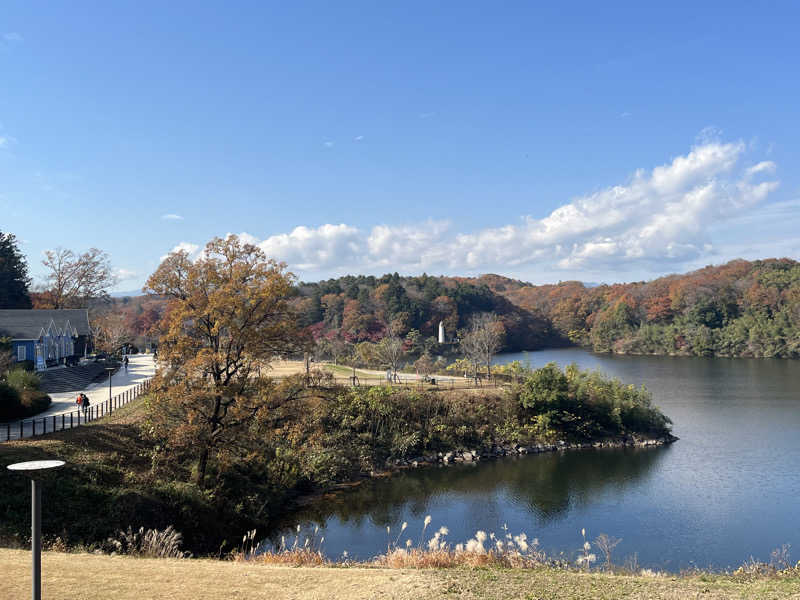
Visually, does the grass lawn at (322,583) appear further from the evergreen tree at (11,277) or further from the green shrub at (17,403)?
the evergreen tree at (11,277)

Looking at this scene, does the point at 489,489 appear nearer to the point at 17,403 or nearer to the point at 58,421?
the point at 58,421

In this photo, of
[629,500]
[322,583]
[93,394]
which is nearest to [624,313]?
[629,500]

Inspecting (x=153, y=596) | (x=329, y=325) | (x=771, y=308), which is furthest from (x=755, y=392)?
(x=153, y=596)

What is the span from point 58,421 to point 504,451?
66.0ft

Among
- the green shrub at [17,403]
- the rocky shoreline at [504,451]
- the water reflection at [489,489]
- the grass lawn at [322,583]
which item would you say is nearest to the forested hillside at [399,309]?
the rocky shoreline at [504,451]

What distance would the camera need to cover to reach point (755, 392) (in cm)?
4288

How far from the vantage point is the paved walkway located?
20844mm

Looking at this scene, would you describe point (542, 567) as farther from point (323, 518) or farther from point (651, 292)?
point (651, 292)

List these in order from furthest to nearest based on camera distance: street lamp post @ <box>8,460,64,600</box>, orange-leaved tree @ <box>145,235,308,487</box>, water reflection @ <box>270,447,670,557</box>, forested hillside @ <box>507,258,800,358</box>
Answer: forested hillside @ <box>507,258,800,358</box>
water reflection @ <box>270,447,670,557</box>
orange-leaved tree @ <box>145,235,308,487</box>
street lamp post @ <box>8,460,64,600</box>

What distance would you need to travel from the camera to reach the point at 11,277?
4569cm

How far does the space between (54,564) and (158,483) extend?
7.98m

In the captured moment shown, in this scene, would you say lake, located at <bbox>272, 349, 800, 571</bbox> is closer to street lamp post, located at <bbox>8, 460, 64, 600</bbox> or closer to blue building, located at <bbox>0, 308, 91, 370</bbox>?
street lamp post, located at <bbox>8, 460, 64, 600</bbox>

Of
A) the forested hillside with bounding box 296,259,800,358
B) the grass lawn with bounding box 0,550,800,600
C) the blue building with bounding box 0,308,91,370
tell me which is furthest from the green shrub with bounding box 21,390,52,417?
the forested hillside with bounding box 296,259,800,358

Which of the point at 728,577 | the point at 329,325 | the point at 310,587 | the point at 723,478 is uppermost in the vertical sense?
the point at 329,325
